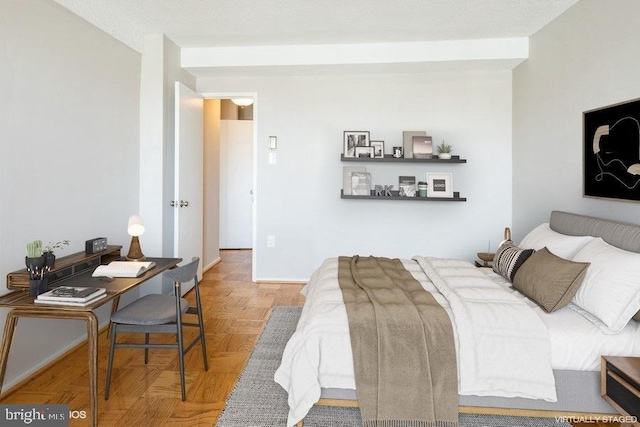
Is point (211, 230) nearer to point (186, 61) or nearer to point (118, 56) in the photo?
point (186, 61)

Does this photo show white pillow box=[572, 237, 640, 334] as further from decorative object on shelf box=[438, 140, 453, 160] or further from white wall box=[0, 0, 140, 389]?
white wall box=[0, 0, 140, 389]

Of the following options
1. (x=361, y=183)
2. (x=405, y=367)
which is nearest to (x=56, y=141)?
(x=405, y=367)

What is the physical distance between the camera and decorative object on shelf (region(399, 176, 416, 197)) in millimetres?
4180

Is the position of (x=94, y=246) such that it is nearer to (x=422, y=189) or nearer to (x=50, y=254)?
(x=50, y=254)

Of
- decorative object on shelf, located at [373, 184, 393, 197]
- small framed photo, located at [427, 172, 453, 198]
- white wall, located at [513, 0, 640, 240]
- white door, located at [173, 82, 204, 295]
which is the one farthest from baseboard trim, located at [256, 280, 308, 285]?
white wall, located at [513, 0, 640, 240]

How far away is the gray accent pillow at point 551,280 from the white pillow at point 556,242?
172 millimetres

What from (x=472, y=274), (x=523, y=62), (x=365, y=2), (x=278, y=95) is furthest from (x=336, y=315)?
(x=523, y=62)

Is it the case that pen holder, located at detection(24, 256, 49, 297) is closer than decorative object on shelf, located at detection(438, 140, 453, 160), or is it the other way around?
pen holder, located at detection(24, 256, 49, 297)

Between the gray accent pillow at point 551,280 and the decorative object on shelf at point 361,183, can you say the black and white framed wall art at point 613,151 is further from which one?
the decorative object on shelf at point 361,183

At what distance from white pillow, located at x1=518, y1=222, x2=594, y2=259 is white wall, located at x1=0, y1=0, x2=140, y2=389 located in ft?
10.6

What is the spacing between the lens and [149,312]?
2.17m

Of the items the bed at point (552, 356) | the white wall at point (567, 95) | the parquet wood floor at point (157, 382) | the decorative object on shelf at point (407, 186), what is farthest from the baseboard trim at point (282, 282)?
the bed at point (552, 356)

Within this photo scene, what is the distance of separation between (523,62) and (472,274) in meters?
2.60

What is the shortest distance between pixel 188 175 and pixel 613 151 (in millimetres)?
3596
